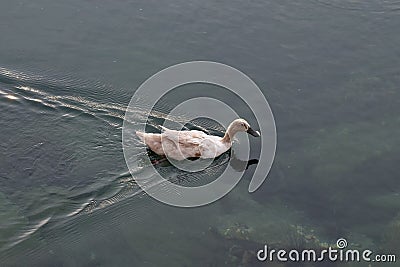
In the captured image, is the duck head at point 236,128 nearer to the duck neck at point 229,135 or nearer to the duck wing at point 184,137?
the duck neck at point 229,135

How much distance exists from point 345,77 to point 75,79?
19.5ft

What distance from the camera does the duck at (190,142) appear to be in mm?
10656

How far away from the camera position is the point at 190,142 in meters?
10.7

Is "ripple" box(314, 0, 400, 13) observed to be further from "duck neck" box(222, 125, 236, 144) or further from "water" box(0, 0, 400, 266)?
"duck neck" box(222, 125, 236, 144)

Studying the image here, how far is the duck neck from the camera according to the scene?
11.0m

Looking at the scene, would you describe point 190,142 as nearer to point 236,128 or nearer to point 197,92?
point 236,128

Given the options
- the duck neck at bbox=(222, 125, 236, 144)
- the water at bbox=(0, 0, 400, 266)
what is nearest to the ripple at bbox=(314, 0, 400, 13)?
the water at bbox=(0, 0, 400, 266)

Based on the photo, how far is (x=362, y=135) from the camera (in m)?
11.4

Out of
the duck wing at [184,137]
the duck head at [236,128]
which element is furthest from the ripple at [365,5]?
the duck wing at [184,137]

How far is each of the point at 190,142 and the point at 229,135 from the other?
31.5 inches

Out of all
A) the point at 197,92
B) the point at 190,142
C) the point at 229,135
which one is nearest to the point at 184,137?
the point at 190,142

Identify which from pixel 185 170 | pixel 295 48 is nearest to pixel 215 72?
pixel 295 48

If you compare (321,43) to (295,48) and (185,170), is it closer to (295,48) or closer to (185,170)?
(295,48)

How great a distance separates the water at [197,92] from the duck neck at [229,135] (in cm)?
81
